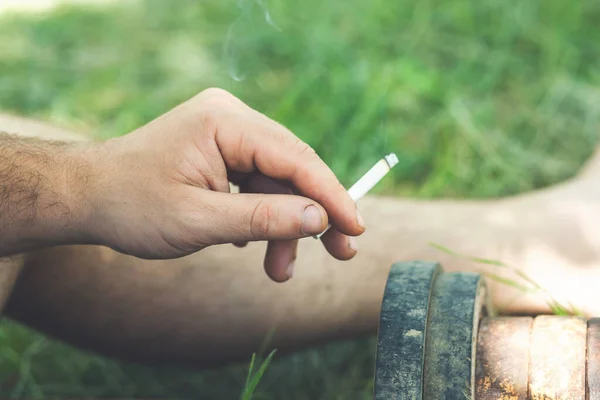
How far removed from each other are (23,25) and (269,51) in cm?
130

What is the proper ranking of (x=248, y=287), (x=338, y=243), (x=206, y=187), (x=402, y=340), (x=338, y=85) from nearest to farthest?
1. (x=402, y=340)
2. (x=206, y=187)
3. (x=338, y=243)
4. (x=248, y=287)
5. (x=338, y=85)

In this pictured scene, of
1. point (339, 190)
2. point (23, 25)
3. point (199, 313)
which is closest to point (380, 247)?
point (199, 313)

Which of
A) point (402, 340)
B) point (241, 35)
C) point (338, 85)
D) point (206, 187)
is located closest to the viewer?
point (402, 340)

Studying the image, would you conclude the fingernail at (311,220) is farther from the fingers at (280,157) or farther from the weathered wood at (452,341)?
the weathered wood at (452,341)

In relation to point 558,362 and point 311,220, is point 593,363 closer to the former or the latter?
point 558,362

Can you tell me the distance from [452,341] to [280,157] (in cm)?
37

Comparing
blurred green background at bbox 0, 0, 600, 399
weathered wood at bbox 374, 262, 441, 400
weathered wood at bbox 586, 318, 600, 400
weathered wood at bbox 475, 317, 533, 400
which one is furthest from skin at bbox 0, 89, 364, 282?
blurred green background at bbox 0, 0, 600, 399

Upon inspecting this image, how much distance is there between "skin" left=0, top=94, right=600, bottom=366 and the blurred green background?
180 millimetres

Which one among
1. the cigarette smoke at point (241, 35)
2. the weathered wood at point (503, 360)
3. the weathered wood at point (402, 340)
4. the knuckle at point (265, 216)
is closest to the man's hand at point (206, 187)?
the knuckle at point (265, 216)

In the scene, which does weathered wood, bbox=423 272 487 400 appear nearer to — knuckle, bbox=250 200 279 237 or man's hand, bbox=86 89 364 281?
man's hand, bbox=86 89 364 281

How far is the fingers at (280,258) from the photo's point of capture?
51.3 inches

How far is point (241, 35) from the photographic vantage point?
324 cm

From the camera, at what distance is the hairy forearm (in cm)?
122

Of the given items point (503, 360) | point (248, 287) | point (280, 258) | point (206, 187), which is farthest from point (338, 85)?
point (503, 360)
